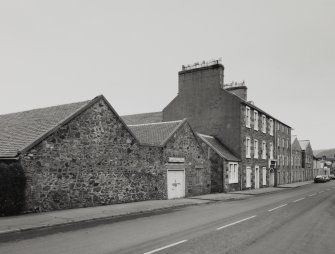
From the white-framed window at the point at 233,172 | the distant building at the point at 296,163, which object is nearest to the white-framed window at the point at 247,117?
the white-framed window at the point at 233,172

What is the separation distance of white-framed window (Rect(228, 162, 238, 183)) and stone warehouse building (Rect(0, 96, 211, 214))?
9.64 metres

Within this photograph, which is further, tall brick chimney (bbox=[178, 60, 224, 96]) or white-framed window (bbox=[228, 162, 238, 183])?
tall brick chimney (bbox=[178, 60, 224, 96])

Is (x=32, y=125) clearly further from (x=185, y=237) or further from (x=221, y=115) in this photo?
(x=221, y=115)

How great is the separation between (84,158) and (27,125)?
375cm

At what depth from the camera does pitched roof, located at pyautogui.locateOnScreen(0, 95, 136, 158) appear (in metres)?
16.5

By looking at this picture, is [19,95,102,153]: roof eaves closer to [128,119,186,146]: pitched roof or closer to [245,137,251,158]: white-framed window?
[128,119,186,146]: pitched roof

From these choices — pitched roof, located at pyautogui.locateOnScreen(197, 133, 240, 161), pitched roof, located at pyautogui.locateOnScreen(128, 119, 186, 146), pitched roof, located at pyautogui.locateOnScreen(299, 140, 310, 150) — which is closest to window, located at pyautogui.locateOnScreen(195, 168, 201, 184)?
pitched roof, located at pyautogui.locateOnScreen(197, 133, 240, 161)

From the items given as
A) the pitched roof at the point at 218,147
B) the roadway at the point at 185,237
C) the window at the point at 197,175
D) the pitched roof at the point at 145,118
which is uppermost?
the pitched roof at the point at 145,118

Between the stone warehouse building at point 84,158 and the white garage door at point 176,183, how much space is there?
0.23 ft

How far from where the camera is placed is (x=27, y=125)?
772 inches

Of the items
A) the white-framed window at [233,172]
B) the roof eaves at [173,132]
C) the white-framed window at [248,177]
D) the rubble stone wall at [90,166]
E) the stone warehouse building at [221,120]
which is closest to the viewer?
the rubble stone wall at [90,166]

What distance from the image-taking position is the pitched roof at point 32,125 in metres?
16.5

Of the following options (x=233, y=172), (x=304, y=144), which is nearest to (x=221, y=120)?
(x=233, y=172)

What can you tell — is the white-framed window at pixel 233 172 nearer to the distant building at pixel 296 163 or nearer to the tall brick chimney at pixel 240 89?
the tall brick chimney at pixel 240 89
